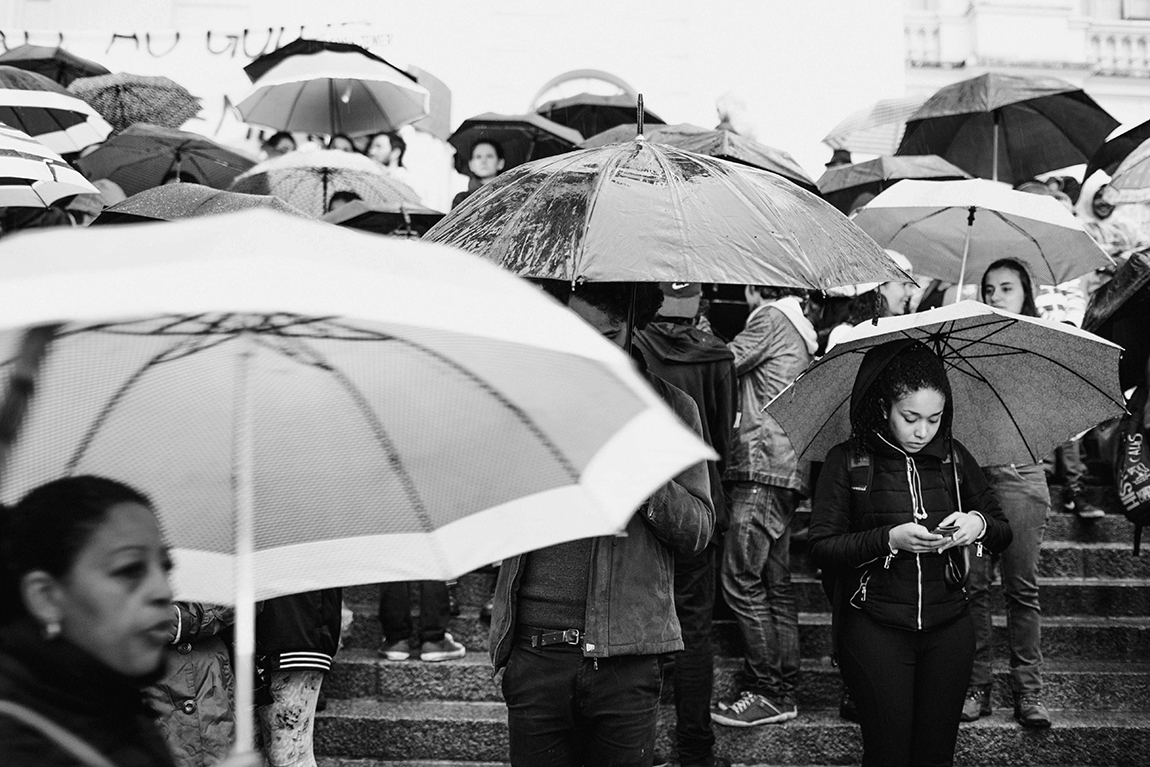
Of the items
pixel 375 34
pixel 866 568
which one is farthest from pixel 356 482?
pixel 375 34

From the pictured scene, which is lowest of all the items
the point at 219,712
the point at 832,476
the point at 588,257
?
the point at 219,712

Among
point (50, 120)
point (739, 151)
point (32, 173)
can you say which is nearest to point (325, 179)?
point (50, 120)

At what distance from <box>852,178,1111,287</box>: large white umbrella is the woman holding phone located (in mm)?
1405

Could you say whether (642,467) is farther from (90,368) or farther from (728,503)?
(728,503)

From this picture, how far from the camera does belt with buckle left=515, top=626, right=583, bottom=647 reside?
350 centimetres

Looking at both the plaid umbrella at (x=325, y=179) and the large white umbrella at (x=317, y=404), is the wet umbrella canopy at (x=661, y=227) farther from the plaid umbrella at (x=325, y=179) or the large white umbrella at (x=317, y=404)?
the plaid umbrella at (x=325, y=179)

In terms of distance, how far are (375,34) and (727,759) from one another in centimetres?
832

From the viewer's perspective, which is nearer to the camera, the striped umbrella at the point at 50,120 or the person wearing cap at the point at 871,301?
the person wearing cap at the point at 871,301

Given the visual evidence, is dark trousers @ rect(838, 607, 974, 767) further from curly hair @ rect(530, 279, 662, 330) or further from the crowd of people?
curly hair @ rect(530, 279, 662, 330)

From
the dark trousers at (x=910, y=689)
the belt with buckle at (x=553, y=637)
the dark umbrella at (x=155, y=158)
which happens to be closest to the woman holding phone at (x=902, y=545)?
the dark trousers at (x=910, y=689)

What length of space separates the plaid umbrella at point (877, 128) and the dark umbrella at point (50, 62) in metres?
6.40

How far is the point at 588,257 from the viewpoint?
10.5 feet

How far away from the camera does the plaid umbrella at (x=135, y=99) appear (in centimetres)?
948

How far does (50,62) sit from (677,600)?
793 centimetres
